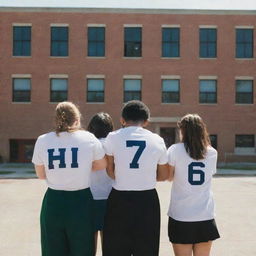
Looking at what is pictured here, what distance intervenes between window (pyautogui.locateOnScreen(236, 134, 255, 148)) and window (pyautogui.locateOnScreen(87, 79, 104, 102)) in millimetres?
10603

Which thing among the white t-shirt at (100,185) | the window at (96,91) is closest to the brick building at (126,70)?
the window at (96,91)

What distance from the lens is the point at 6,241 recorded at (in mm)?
7219

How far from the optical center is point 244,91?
102 ft

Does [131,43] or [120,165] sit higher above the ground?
[131,43]

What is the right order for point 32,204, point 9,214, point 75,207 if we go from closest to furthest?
point 75,207 → point 9,214 → point 32,204

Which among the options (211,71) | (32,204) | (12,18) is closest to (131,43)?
(211,71)

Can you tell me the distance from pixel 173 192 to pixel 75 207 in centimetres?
103

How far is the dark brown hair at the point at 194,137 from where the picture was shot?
4172 mm

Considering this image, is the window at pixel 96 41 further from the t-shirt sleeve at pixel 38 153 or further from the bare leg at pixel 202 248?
the bare leg at pixel 202 248

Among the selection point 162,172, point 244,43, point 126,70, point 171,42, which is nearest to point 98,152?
point 162,172

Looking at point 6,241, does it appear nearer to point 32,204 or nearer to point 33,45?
point 32,204

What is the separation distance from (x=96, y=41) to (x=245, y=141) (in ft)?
44.0

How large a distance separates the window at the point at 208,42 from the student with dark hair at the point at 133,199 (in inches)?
1106

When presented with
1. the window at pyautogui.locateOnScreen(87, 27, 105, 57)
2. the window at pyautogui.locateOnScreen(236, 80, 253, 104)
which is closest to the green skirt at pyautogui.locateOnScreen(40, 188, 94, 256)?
the window at pyautogui.locateOnScreen(87, 27, 105, 57)
